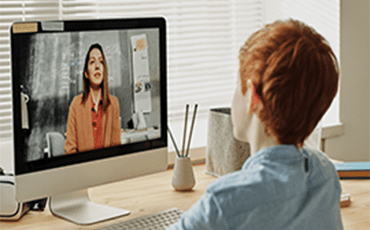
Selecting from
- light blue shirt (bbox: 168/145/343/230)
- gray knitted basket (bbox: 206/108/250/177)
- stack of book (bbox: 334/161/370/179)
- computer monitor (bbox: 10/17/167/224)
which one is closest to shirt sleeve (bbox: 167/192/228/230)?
light blue shirt (bbox: 168/145/343/230)

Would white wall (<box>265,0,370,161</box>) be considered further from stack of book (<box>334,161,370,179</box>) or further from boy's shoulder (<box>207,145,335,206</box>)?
boy's shoulder (<box>207,145,335,206</box>)

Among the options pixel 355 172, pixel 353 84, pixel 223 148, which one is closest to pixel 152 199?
pixel 223 148

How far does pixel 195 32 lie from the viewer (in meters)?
2.40

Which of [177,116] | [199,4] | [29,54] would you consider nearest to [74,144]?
[29,54]

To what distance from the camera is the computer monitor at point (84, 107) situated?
1348 mm

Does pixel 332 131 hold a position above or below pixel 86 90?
below

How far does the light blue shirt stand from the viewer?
0.86 meters

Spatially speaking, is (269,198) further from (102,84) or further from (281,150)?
(102,84)

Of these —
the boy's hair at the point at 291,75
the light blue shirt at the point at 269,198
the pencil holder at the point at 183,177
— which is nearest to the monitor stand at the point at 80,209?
the pencil holder at the point at 183,177

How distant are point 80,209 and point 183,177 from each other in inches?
15.1

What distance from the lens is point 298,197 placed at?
0.90 m

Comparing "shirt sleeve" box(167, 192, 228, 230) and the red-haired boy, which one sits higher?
Answer: the red-haired boy

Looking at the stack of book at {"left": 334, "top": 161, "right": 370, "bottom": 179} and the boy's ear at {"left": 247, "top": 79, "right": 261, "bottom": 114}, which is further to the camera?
the stack of book at {"left": 334, "top": 161, "right": 370, "bottom": 179}

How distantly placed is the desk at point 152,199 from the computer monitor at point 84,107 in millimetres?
59
